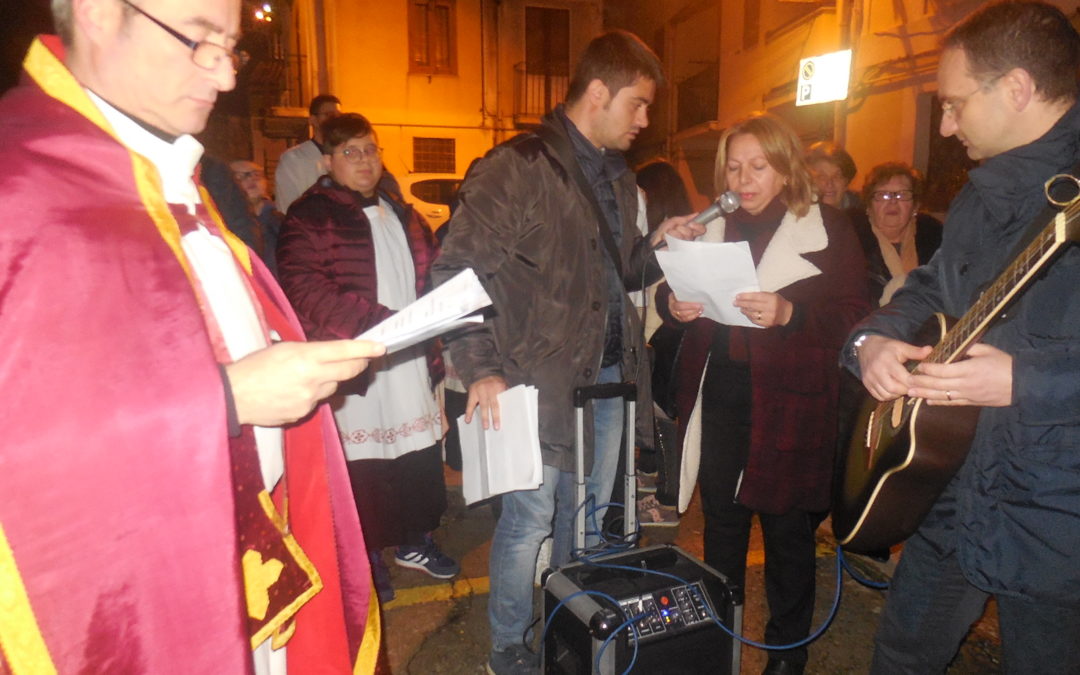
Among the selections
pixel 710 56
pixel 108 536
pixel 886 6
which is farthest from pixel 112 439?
pixel 710 56

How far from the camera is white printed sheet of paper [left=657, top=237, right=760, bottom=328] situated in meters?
2.14

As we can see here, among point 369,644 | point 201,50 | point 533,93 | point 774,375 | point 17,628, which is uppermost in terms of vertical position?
point 533,93

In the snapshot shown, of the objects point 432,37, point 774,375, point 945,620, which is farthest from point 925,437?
point 432,37

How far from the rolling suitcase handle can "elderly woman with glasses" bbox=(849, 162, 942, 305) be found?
6.59ft

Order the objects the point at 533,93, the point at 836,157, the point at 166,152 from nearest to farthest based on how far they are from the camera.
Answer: the point at 166,152
the point at 836,157
the point at 533,93

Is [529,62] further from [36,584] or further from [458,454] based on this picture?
[36,584]

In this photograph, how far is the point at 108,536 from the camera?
955 millimetres

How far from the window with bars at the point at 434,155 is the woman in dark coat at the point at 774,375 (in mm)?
14503

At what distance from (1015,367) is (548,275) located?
1.40m

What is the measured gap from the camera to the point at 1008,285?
1523mm

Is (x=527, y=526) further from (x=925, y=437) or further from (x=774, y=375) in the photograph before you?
(x=925, y=437)

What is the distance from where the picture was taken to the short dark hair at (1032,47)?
5.07 feet

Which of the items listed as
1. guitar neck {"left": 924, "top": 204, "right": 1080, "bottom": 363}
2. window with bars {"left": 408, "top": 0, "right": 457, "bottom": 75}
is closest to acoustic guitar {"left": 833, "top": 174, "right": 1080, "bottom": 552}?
guitar neck {"left": 924, "top": 204, "right": 1080, "bottom": 363}

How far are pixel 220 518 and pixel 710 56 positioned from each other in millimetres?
17202
